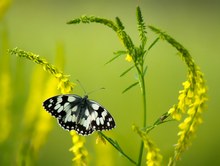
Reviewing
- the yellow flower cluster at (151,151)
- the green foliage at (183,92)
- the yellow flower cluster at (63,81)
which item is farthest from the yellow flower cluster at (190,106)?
the yellow flower cluster at (63,81)

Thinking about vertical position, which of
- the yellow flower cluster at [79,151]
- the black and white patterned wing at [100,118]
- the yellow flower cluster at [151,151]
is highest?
the black and white patterned wing at [100,118]

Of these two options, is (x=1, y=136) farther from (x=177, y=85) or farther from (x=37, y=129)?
(x=177, y=85)

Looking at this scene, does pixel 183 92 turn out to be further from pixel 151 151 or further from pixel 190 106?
pixel 151 151

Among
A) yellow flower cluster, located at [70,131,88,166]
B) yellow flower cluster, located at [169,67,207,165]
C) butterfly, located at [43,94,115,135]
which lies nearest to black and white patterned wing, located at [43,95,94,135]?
butterfly, located at [43,94,115,135]

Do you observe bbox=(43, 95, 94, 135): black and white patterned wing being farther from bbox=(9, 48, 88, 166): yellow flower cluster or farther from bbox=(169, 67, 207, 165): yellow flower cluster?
bbox=(169, 67, 207, 165): yellow flower cluster

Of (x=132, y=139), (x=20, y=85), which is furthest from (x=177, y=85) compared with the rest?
(x=132, y=139)

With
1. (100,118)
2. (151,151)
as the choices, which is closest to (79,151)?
(100,118)

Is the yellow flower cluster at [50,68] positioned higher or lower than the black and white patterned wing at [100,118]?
higher

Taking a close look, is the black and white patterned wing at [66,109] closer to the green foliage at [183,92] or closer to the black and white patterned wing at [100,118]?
the black and white patterned wing at [100,118]
